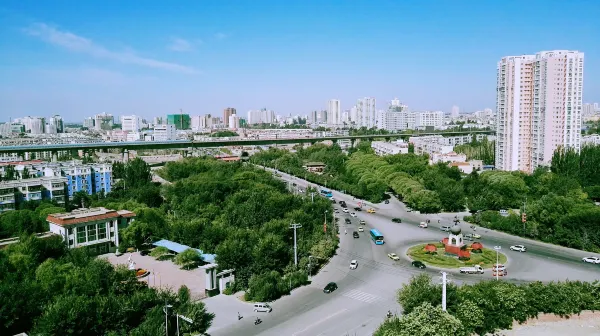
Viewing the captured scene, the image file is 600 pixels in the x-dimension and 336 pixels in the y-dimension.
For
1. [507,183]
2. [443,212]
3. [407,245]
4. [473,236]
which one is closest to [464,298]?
[407,245]

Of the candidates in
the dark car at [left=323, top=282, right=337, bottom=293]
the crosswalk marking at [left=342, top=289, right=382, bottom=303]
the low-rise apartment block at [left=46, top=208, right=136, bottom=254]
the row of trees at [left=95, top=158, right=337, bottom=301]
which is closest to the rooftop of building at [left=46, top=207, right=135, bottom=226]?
the low-rise apartment block at [left=46, top=208, right=136, bottom=254]

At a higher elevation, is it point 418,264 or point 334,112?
point 334,112

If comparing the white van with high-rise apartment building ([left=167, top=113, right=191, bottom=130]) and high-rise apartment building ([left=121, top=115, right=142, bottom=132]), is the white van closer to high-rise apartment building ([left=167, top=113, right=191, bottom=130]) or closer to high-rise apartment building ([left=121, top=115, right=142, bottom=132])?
high-rise apartment building ([left=121, top=115, right=142, bottom=132])

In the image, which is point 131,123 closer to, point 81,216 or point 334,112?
point 334,112

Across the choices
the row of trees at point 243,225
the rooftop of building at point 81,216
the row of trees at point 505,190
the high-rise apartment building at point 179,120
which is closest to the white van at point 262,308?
the row of trees at point 243,225

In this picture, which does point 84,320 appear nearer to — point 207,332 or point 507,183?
point 207,332

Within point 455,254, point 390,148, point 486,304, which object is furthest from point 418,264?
point 390,148
